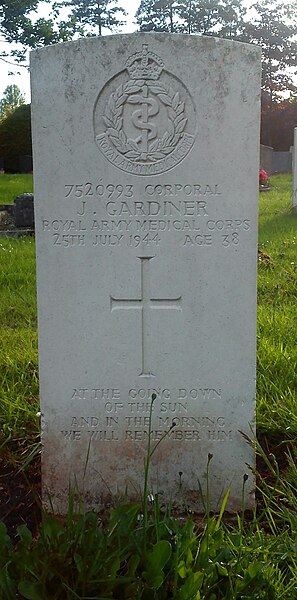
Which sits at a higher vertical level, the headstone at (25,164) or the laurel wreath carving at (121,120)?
the headstone at (25,164)

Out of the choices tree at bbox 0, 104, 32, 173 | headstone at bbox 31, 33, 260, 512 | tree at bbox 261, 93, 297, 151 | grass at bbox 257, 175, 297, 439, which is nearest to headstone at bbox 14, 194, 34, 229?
grass at bbox 257, 175, 297, 439

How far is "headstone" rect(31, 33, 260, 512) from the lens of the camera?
2.44 metres

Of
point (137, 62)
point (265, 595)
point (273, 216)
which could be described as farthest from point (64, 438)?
point (273, 216)

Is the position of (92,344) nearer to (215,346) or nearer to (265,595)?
(215,346)

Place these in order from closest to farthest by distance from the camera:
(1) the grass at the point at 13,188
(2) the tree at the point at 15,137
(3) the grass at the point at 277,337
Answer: (3) the grass at the point at 277,337
(1) the grass at the point at 13,188
(2) the tree at the point at 15,137

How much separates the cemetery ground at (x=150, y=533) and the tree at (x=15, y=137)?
20.2 meters

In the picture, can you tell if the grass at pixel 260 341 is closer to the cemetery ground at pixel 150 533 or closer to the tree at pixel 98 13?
the cemetery ground at pixel 150 533

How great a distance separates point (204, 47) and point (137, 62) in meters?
0.24

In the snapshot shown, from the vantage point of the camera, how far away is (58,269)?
2539mm

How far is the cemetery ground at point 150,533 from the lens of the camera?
1.94 m

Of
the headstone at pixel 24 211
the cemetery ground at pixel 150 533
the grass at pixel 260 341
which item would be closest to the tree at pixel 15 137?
the headstone at pixel 24 211

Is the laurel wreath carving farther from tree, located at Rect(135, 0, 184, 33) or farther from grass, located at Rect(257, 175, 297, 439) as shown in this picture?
tree, located at Rect(135, 0, 184, 33)

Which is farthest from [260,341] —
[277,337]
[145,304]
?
[145,304]

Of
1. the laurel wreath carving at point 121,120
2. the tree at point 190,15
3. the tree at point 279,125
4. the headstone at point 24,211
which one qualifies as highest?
the tree at point 190,15
